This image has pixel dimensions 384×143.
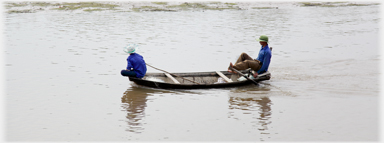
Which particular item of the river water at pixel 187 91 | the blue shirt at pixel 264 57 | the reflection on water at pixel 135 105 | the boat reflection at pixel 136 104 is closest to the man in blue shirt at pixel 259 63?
the blue shirt at pixel 264 57

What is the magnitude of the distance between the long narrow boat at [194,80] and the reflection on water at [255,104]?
322 mm

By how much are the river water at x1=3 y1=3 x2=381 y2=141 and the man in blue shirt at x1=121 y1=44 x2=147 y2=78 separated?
50 cm

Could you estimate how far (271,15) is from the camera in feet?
115

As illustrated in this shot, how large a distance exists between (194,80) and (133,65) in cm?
186

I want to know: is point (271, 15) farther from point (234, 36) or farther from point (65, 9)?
point (65, 9)

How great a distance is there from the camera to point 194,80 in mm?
11414

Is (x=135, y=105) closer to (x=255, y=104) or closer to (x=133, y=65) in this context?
(x=133, y=65)

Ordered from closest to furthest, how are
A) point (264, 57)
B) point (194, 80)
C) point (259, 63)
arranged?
point (264, 57) → point (259, 63) → point (194, 80)

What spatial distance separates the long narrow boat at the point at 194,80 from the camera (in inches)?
409

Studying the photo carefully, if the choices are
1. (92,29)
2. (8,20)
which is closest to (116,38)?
(92,29)

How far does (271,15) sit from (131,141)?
29.4m

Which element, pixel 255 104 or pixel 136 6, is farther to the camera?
pixel 136 6

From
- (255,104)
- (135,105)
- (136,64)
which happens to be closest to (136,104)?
(135,105)

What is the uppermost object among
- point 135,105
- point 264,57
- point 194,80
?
point 264,57
